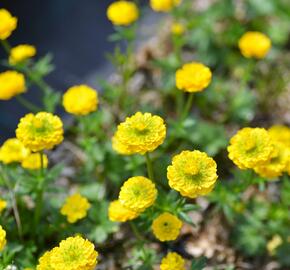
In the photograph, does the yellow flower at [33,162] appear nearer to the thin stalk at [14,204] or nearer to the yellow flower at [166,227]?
the thin stalk at [14,204]

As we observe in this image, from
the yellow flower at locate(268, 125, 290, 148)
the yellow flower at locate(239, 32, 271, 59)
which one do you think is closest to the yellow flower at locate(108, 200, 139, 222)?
the yellow flower at locate(268, 125, 290, 148)

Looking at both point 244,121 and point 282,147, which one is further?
point 244,121

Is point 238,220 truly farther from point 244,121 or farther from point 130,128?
point 130,128

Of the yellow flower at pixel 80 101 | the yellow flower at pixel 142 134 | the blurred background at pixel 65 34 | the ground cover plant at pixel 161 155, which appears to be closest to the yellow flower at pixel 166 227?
the ground cover plant at pixel 161 155

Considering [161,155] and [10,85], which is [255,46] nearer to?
[161,155]

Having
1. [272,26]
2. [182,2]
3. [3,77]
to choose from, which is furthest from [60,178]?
[272,26]

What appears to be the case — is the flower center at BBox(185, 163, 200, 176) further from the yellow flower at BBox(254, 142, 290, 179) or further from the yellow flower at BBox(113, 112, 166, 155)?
the yellow flower at BBox(254, 142, 290, 179)

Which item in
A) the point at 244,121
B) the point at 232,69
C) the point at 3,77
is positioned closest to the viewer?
the point at 3,77
